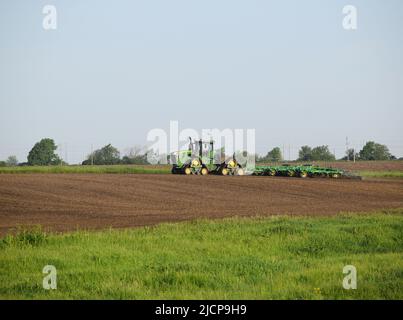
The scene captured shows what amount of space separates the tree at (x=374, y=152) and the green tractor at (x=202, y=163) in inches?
1737

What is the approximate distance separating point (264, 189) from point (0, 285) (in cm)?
2475

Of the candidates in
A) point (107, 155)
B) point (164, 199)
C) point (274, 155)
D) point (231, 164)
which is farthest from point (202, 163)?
point (274, 155)

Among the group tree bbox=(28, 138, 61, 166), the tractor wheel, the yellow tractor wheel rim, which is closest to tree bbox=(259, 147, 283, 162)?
tree bbox=(28, 138, 61, 166)

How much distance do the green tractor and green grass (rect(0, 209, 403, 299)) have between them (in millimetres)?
24585

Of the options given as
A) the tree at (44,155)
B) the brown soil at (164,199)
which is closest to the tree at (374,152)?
the tree at (44,155)

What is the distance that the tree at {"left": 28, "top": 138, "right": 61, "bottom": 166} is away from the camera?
77.8 meters

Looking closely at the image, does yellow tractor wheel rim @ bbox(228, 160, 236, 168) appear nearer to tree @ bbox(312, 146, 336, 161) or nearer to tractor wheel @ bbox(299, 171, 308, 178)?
tractor wheel @ bbox(299, 171, 308, 178)

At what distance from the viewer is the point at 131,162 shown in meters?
78.3

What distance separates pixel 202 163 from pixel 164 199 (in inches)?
581

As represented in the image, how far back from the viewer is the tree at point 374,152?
85438 mm

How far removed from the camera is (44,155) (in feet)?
258

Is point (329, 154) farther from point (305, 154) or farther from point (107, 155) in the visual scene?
point (107, 155)

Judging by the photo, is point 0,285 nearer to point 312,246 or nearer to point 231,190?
point 312,246

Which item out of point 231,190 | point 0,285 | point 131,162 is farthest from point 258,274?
point 131,162
